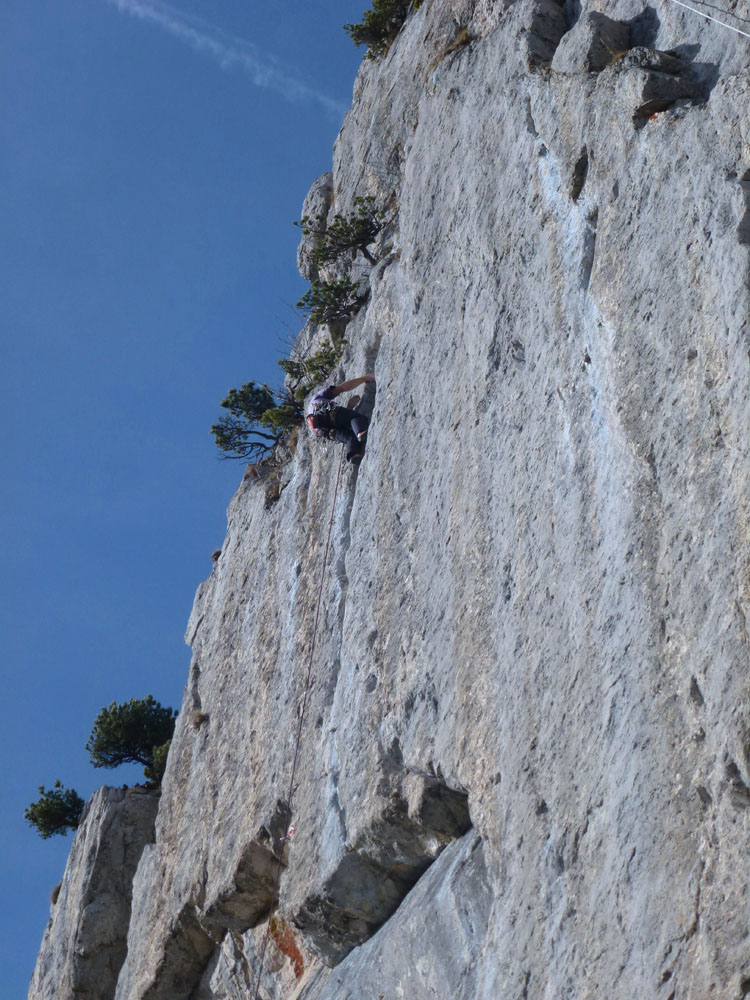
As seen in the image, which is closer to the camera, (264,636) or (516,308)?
(516,308)

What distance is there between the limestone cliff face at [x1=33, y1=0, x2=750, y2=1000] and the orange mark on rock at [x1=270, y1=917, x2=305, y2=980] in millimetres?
34

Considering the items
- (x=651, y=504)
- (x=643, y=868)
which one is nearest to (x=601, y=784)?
(x=643, y=868)

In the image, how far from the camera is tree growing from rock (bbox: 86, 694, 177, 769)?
24.7 metres

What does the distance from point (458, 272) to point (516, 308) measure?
5.65 feet

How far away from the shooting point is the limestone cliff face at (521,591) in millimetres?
7574

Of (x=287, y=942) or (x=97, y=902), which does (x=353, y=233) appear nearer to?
(x=287, y=942)

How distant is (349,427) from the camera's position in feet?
48.4

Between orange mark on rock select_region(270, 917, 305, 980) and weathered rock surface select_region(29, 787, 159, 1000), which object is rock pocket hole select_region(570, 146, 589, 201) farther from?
weathered rock surface select_region(29, 787, 159, 1000)

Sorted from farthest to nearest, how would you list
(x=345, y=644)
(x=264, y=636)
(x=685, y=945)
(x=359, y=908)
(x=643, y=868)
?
(x=264, y=636) < (x=345, y=644) < (x=359, y=908) < (x=643, y=868) < (x=685, y=945)

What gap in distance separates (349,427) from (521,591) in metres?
5.34

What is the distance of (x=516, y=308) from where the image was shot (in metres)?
11.0

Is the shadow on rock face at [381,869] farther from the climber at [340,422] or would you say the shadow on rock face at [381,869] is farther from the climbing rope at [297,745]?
the climber at [340,422]

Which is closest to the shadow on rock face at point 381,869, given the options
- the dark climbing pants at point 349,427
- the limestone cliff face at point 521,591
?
the limestone cliff face at point 521,591

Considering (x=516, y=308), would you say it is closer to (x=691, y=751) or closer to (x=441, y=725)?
(x=441, y=725)
